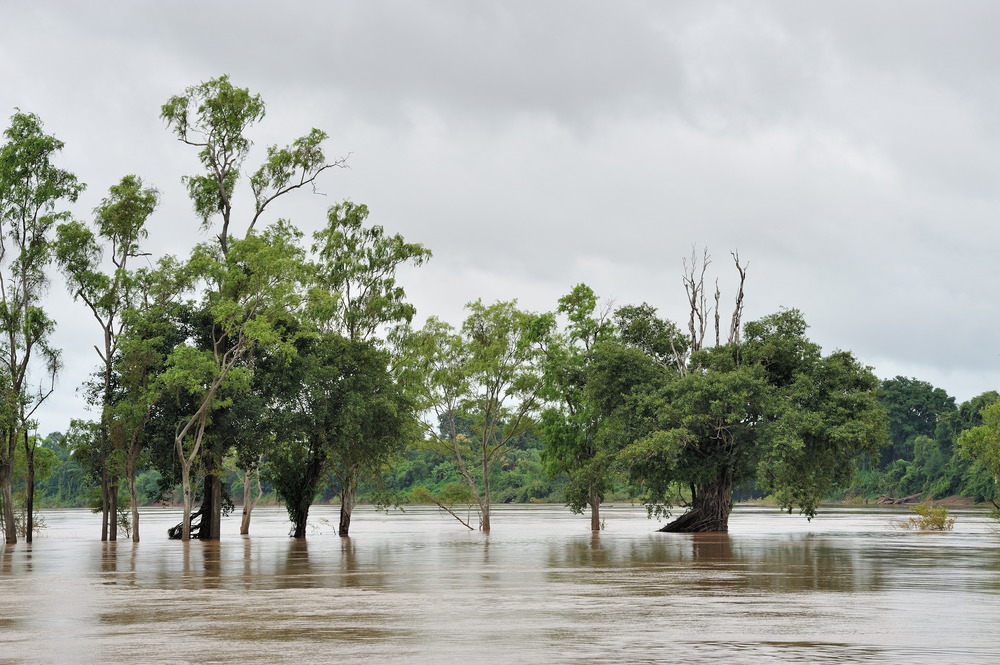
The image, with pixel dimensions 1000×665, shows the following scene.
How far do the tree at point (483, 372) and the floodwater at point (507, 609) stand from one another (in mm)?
27450

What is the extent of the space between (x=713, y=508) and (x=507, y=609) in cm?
3688

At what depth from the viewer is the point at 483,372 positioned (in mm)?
59375

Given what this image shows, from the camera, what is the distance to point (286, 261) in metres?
43.3

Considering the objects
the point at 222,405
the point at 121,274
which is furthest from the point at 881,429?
the point at 121,274

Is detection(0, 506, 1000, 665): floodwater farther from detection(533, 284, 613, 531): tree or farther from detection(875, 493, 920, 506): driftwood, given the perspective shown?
detection(875, 493, 920, 506): driftwood

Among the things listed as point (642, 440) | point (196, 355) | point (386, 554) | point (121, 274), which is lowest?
point (386, 554)

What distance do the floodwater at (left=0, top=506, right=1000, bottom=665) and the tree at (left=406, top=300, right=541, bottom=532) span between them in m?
27.4

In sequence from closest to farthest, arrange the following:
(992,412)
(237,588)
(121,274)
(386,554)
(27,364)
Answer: (237,588), (386,554), (121,274), (27,364), (992,412)

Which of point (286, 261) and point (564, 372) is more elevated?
point (286, 261)

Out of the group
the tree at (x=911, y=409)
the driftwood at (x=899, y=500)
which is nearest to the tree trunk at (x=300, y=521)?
the driftwood at (x=899, y=500)

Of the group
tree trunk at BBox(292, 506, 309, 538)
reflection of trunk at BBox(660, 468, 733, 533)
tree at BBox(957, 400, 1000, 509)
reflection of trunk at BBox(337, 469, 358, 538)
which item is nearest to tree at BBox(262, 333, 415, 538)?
tree trunk at BBox(292, 506, 309, 538)

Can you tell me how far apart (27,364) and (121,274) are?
699 cm

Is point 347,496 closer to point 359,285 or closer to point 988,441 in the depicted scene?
point 359,285

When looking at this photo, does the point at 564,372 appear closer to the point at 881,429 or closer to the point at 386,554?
the point at 881,429
